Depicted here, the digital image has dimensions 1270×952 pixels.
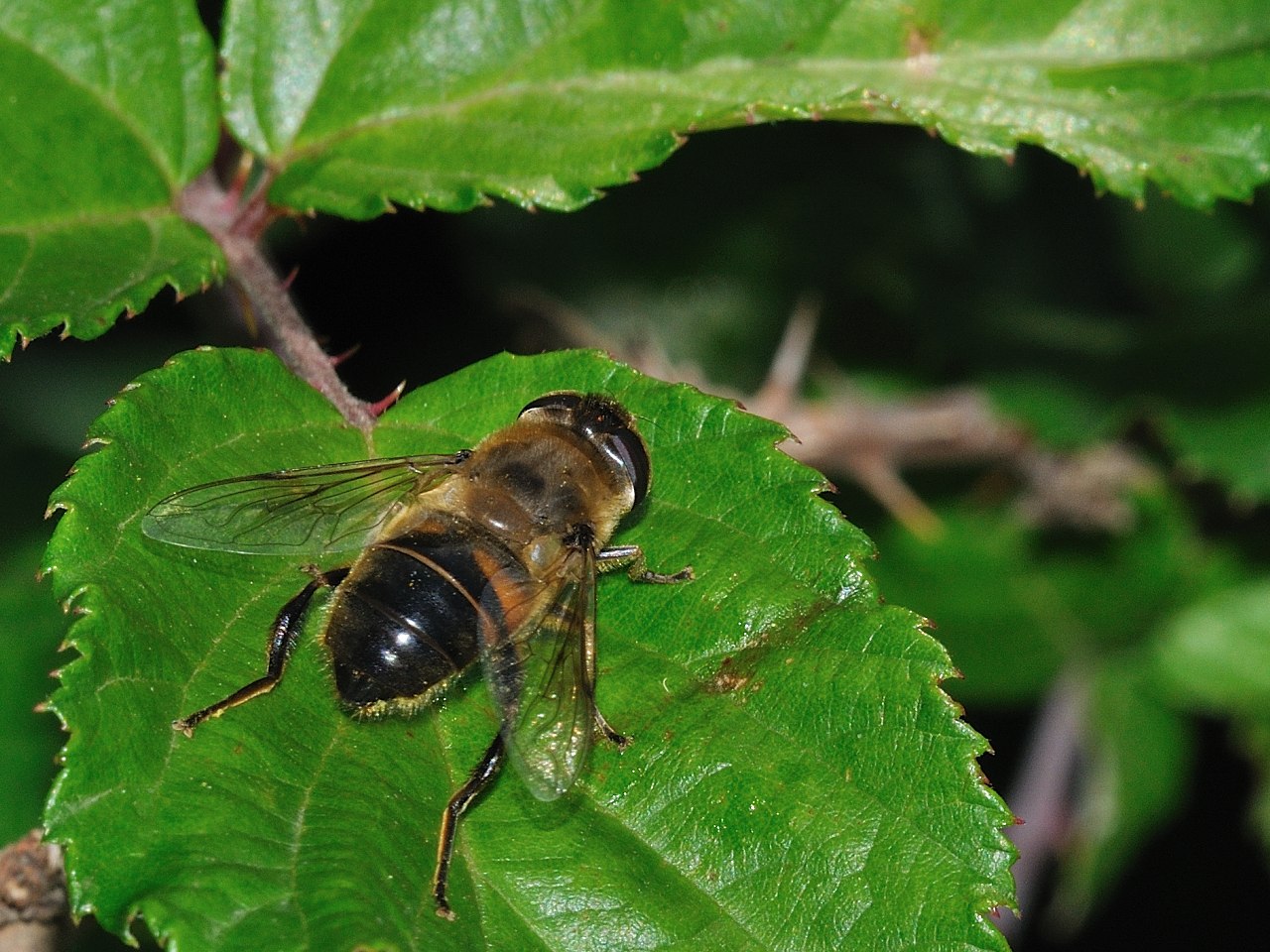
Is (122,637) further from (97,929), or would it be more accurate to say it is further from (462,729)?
(97,929)

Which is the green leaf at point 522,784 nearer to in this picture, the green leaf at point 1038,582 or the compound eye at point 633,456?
the compound eye at point 633,456

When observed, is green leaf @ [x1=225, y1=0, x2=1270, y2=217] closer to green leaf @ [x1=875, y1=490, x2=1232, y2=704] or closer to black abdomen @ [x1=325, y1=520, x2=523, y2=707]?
black abdomen @ [x1=325, y1=520, x2=523, y2=707]

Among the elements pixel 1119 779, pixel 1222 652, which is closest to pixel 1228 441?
pixel 1222 652

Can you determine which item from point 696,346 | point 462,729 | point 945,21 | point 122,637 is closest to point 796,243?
point 696,346

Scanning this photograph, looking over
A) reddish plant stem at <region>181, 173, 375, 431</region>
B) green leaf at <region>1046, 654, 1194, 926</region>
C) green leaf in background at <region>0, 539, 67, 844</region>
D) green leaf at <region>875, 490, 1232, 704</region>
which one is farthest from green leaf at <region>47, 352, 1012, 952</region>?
green leaf at <region>1046, 654, 1194, 926</region>

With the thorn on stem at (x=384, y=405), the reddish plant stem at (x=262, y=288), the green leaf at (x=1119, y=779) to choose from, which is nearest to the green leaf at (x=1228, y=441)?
the green leaf at (x=1119, y=779)

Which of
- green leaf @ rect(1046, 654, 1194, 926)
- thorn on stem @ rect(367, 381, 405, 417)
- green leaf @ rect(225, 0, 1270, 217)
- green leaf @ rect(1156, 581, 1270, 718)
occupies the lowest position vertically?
green leaf @ rect(1046, 654, 1194, 926)
